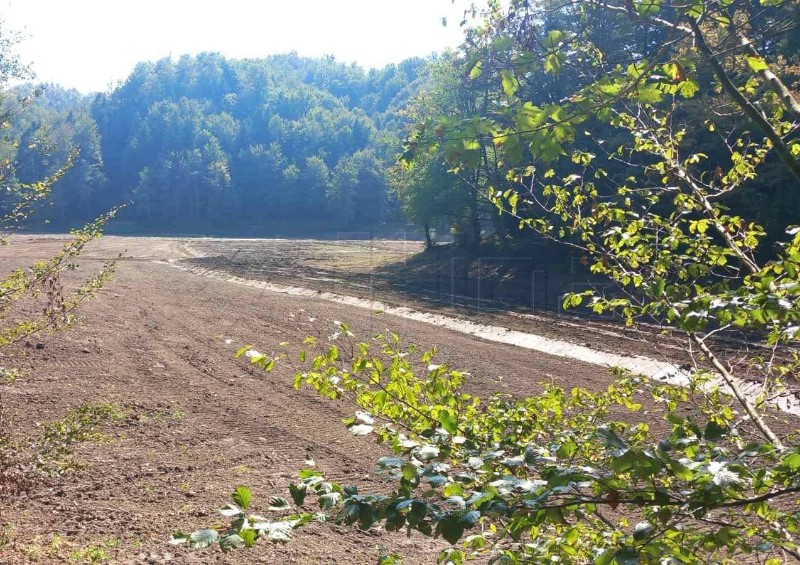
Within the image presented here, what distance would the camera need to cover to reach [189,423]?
9117 mm

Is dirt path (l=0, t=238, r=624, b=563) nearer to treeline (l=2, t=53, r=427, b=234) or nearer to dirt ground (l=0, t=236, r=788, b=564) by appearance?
dirt ground (l=0, t=236, r=788, b=564)

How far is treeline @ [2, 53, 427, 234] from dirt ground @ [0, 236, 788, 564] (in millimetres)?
34888

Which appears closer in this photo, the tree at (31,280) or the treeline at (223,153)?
the tree at (31,280)

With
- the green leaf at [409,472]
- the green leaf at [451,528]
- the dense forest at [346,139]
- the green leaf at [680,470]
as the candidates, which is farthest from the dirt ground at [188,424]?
the dense forest at [346,139]

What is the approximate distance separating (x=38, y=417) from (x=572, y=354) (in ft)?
32.4

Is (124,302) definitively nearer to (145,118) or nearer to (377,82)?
(145,118)

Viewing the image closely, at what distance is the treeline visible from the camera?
72.3m

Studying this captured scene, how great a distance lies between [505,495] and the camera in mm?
1768

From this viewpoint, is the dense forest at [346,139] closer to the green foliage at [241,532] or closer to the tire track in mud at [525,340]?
the green foliage at [241,532]

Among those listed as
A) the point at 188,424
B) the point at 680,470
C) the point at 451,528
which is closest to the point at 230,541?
the point at 451,528

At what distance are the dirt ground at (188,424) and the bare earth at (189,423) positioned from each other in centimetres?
2

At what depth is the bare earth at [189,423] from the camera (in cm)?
578

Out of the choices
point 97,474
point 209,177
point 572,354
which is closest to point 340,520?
point 97,474

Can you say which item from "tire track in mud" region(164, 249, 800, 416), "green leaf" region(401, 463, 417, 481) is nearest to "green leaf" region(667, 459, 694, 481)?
"green leaf" region(401, 463, 417, 481)
